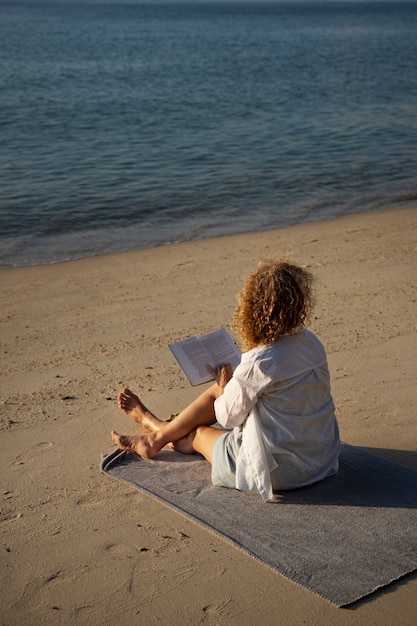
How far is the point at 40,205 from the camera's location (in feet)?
38.5

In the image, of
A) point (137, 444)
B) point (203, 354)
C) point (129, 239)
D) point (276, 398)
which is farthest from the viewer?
point (129, 239)

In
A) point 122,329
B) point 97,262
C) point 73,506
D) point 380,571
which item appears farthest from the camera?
point 97,262

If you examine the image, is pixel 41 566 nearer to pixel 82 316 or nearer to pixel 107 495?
pixel 107 495

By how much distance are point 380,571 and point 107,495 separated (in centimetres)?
141

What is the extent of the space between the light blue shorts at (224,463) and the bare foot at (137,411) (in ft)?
1.89

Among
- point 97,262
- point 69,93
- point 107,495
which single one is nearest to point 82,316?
point 97,262

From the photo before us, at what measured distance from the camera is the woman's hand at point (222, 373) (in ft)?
13.2

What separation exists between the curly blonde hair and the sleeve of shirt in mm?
126

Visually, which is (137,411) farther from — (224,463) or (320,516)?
(320,516)

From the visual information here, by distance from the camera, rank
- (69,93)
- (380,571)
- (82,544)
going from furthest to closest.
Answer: (69,93) < (82,544) < (380,571)

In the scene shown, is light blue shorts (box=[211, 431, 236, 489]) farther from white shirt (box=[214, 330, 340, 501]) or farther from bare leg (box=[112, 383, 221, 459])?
bare leg (box=[112, 383, 221, 459])

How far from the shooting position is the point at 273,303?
11.6ft

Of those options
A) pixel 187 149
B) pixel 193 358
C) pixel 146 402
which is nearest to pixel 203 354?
pixel 193 358

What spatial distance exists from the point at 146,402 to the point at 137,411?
43 centimetres
